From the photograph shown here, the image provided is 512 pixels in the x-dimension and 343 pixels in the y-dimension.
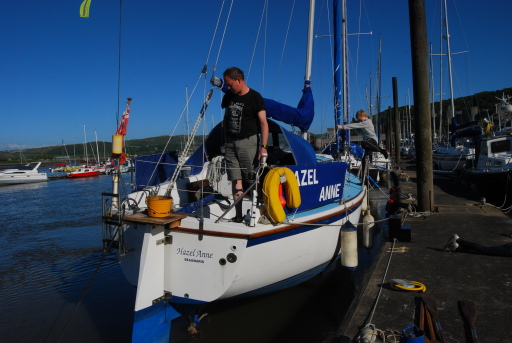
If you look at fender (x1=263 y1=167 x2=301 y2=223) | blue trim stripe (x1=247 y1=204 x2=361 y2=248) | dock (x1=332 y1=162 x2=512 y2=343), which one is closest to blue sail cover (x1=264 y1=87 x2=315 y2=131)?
fender (x1=263 y1=167 x2=301 y2=223)

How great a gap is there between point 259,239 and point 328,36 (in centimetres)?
937

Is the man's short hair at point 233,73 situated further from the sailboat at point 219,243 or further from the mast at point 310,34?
the mast at point 310,34

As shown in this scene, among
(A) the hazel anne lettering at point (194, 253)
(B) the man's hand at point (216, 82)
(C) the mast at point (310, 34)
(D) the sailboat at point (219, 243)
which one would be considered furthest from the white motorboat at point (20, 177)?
(A) the hazel anne lettering at point (194, 253)

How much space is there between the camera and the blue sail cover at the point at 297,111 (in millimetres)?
5688

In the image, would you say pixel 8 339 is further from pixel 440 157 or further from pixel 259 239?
pixel 440 157

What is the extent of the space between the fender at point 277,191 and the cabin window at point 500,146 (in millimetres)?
11526

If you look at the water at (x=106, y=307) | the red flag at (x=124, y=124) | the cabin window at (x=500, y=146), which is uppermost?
the red flag at (x=124, y=124)

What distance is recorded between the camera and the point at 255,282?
4.20m

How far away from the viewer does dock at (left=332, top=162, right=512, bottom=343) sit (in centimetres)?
328

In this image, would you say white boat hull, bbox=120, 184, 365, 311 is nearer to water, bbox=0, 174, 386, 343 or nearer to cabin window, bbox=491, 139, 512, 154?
water, bbox=0, 174, 386, 343

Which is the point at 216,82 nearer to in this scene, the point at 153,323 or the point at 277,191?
the point at 277,191

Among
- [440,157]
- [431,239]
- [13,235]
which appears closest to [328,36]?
[431,239]

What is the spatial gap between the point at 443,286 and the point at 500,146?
11024mm

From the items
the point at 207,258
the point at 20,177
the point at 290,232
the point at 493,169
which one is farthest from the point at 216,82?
the point at 20,177
